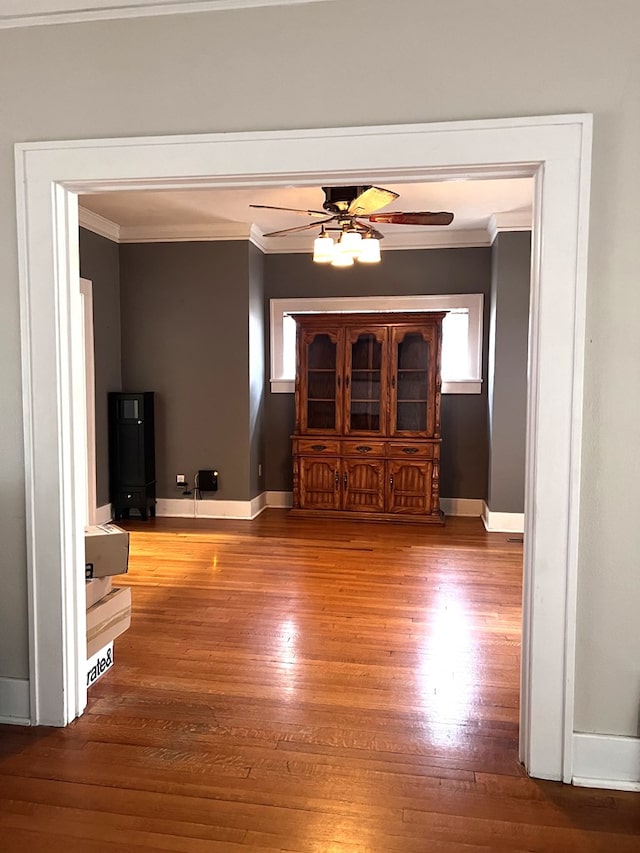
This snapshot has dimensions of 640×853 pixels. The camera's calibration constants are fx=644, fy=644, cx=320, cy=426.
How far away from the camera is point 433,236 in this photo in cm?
633

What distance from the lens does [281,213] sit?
564 cm

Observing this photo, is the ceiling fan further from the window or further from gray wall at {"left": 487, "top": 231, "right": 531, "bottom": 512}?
the window

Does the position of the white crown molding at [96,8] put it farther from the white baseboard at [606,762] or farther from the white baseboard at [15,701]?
the white baseboard at [606,762]

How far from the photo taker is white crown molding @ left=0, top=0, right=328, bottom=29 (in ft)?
7.09

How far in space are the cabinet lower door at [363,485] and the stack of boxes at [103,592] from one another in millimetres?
3418

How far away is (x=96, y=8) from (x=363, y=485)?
4676mm

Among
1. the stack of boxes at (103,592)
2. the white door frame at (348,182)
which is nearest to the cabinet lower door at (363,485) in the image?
the stack of boxes at (103,592)

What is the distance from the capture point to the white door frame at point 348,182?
80.4 inches

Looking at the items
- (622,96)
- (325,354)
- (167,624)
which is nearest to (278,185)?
(622,96)

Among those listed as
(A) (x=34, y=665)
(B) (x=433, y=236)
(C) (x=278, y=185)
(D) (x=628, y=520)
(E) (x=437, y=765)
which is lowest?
(E) (x=437, y=765)

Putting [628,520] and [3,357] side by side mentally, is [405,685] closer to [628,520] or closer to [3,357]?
[628,520]

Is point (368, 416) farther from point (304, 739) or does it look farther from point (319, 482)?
point (304, 739)

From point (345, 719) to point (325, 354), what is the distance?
4281mm

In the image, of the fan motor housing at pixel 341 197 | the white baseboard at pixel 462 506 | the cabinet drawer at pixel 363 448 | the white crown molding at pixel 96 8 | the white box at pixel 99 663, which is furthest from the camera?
the white baseboard at pixel 462 506
